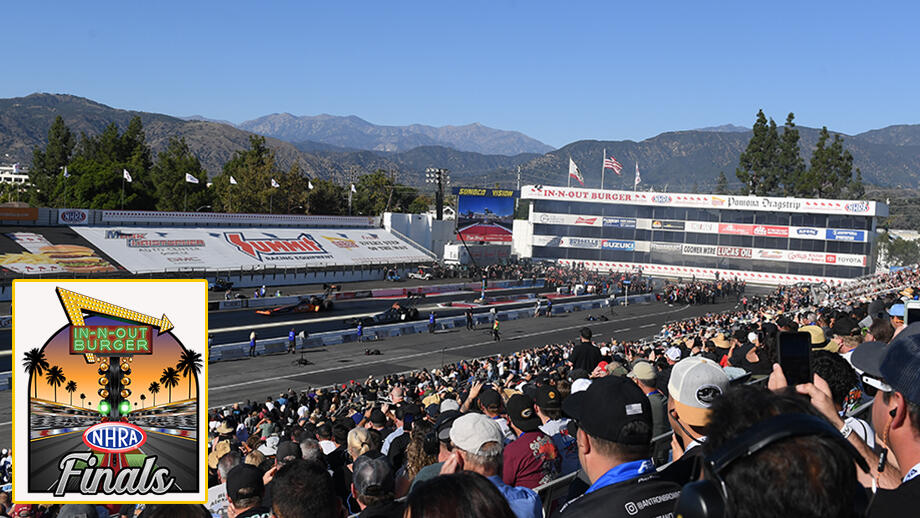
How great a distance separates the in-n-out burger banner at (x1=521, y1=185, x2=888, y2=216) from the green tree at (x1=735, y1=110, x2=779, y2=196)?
20.3m

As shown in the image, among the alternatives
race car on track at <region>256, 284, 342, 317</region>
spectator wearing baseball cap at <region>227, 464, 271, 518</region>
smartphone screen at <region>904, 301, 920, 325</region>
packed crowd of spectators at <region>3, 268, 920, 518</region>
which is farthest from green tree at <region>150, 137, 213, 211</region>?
smartphone screen at <region>904, 301, 920, 325</region>

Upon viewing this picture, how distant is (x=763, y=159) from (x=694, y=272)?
27.7 m

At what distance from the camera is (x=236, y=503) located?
501 centimetres

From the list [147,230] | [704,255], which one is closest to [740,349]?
[147,230]

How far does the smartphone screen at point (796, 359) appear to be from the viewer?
4.48 metres

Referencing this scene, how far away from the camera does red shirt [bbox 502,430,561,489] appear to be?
6016mm

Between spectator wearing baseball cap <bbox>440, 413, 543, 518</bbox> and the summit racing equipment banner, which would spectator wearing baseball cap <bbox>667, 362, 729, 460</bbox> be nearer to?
spectator wearing baseball cap <bbox>440, 413, 543, 518</bbox>

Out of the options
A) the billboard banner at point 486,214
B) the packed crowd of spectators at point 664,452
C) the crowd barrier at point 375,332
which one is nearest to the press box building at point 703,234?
the billboard banner at point 486,214

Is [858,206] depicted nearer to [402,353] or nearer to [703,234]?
[703,234]

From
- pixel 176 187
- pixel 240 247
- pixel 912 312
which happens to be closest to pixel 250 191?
pixel 176 187

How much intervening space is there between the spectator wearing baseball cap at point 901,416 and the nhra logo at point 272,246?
2571 inches

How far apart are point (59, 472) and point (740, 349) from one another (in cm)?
949

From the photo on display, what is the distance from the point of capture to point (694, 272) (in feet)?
284

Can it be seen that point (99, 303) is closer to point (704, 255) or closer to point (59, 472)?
point (59, 472)
